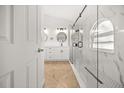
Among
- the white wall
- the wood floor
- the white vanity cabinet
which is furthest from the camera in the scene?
the white wall

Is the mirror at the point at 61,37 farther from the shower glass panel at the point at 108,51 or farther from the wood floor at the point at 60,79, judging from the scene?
the shower glass panel at the point at 108,51

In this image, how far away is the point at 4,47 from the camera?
2.39ft

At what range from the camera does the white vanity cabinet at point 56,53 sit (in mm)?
6926

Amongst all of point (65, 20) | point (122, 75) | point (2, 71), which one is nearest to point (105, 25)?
point (122, 75)

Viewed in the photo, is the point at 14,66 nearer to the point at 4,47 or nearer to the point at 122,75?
the point at 4,47

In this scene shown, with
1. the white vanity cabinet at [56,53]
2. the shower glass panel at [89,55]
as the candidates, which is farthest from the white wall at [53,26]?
the shower glass panel at [89,55]

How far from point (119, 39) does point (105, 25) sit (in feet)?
1.24

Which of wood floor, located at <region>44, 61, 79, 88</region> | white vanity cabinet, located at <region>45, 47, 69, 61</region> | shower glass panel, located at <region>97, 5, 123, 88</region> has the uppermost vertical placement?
shower glass panel, located at <region>97, 5, 123, 88</region>

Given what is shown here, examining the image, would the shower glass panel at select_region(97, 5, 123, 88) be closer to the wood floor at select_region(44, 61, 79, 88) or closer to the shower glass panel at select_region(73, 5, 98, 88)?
the shower glass panel at select_region(73, 5, 98, 88)

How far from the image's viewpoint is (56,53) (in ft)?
22.9

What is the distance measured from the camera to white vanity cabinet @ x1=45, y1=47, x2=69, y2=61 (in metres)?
6.93

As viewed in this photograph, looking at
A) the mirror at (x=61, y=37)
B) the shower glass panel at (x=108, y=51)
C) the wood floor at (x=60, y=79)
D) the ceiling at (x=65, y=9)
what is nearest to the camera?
the shower glass panel at (x=108, y=51)

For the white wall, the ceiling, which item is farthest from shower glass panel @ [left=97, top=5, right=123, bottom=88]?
the white wall
